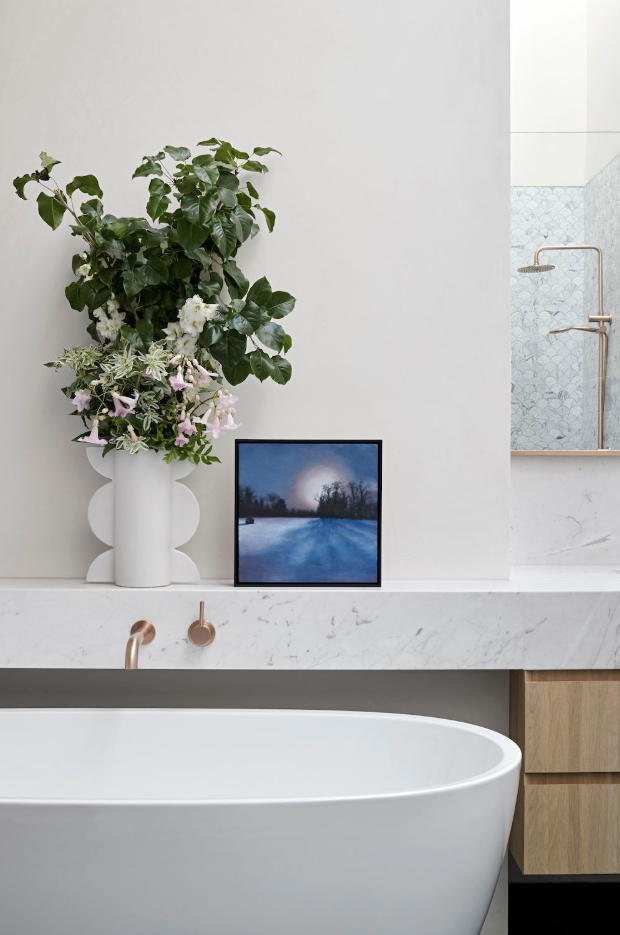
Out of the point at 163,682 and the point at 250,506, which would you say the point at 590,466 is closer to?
the point at 250,506

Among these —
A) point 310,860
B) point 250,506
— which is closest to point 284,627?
point 250,506

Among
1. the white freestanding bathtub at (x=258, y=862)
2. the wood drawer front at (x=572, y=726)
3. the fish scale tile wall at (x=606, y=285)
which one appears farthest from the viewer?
the fish scale tile wall at (x=606, y=285)

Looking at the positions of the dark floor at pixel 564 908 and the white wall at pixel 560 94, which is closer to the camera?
the dark floor at pixel 564 908

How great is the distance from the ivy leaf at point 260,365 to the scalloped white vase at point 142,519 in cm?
28

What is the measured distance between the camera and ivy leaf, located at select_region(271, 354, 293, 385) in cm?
164

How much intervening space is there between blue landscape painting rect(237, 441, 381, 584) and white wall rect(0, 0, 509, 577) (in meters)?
0.13

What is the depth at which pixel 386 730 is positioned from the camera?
58.6 inches

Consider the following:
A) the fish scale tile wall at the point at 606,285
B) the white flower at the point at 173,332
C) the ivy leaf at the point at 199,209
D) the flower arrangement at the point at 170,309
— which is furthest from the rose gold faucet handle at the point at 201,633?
the fish scale tile wall at the point at 606,285

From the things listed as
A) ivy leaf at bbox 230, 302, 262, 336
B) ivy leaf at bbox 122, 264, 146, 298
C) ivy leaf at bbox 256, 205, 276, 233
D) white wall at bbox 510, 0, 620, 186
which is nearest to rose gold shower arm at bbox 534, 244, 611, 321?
white wall at bbox 510, 0, 620, 186

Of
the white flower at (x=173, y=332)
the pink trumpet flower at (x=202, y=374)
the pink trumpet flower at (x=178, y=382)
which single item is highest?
the white flower at (x=173, y=332)

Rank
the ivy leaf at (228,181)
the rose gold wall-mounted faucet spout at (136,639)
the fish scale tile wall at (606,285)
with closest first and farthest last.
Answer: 1. the rose gold wall-mounted faucet spout at (136,639)
2. the ivy leaf at (228,181)
3. the fish scale tile wall at (606,285)

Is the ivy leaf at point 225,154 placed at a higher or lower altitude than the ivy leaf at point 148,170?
higher

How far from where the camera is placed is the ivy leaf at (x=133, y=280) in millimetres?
1603

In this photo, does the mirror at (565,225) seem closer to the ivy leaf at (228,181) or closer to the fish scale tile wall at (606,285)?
the fish scale tile wall at (606,285)
